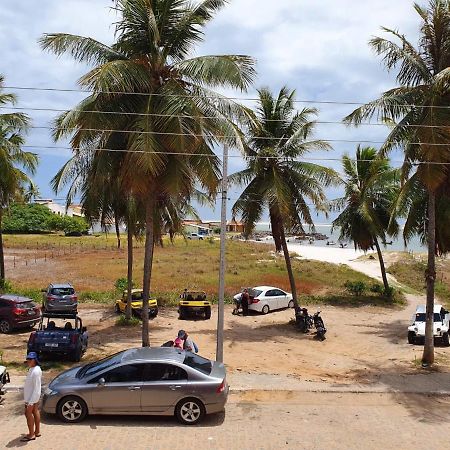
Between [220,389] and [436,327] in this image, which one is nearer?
[220,389]

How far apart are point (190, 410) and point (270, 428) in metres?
1.55

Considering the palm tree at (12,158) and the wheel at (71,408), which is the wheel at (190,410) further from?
the palm tree at (12,158)

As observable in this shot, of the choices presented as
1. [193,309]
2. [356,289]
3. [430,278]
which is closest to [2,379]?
[430,278]

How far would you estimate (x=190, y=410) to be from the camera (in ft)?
34.4

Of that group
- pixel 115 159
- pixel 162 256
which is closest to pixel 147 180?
pixel 115 159

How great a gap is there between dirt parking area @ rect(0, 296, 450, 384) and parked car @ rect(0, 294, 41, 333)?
0.42 m

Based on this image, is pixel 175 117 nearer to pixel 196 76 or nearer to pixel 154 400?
pixel 196 76

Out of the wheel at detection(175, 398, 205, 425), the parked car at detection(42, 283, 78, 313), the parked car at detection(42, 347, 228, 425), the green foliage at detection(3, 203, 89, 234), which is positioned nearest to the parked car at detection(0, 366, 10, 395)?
the parked car at detection(42, 347, 228, 425)

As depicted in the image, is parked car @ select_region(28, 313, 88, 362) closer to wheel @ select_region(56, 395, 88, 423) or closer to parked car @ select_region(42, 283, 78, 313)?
wheel @ select_region(56, 395, 88, 423)

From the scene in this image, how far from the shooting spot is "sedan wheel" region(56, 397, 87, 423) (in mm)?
10383

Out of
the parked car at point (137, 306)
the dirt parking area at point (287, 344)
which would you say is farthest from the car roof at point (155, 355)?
the parked car at point (137, 306)

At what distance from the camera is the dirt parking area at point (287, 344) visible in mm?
15812

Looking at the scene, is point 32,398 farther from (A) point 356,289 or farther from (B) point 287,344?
(A) point 356,289

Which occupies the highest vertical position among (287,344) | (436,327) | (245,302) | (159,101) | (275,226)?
(159,101)
